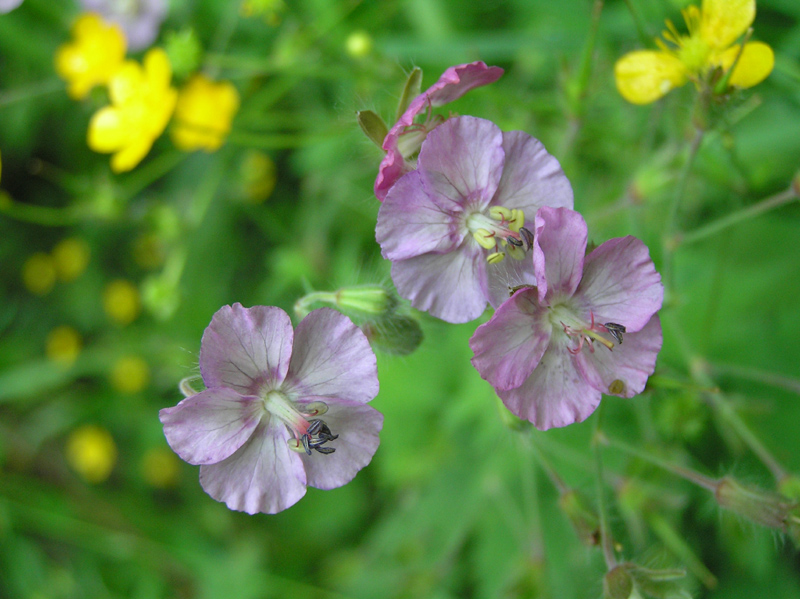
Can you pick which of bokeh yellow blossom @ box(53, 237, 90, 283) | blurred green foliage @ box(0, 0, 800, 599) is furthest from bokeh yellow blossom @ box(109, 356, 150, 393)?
bokeh yellow blossom @ box(53, 237, 90, 283)

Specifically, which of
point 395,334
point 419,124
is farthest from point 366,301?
point 419,124

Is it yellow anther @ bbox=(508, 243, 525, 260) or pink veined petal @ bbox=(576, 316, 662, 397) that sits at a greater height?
yellow anther @ bbox=(508, 243, 525, 260)

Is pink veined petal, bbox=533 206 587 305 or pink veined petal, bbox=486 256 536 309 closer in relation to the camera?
pink veined petal, bbox=533 206 587 305

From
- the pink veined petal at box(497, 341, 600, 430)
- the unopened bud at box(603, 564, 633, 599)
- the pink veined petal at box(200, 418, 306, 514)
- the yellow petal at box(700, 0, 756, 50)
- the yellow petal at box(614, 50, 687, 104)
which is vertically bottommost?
the unopened bud at box(603, 564, 633, 599)

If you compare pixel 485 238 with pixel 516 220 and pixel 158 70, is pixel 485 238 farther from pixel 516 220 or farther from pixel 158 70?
pixel 158 70

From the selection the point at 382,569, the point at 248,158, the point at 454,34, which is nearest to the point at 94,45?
the point at 248,158

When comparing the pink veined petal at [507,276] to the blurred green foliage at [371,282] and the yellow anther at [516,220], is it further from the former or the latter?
the blurred green foliage at [371,282]

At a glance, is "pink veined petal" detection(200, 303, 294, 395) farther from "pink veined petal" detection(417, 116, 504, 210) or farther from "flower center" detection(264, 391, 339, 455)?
"pink veined petal" detection(417, 116, 504, 210)
